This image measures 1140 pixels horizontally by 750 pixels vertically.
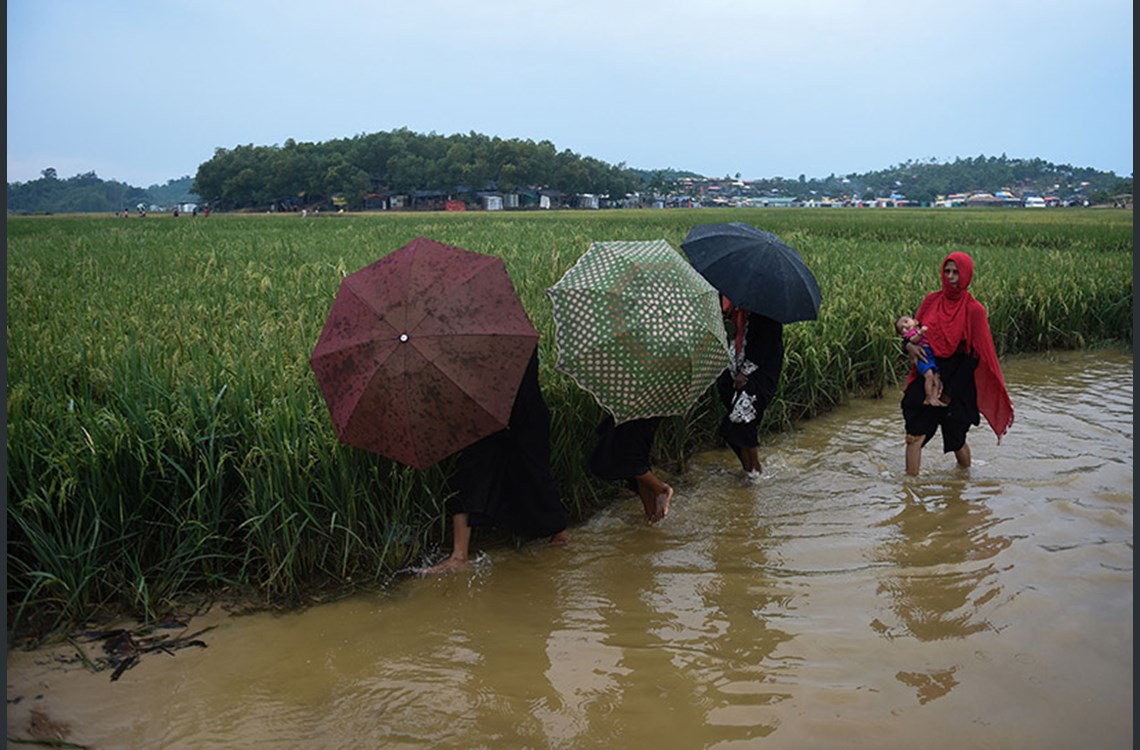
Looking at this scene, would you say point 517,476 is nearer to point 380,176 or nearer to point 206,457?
point 206,457

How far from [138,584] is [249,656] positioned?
0.58 m

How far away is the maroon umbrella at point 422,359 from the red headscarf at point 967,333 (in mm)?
2533

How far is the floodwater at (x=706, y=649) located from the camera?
2473 millimetres

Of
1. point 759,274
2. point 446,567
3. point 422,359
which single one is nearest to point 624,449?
→ point 446,567

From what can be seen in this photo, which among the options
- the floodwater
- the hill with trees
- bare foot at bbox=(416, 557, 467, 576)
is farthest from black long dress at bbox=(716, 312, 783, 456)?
Result: the hill with trees

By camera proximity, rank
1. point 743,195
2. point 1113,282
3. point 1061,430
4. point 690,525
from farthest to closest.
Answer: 1. point 743,195
2. point 1113,282
3. point 1061,430
4. point 690,525

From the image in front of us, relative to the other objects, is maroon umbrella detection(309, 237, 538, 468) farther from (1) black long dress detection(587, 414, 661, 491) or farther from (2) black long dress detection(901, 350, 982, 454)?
(2) black long dress detection(901, 350, 982, 454)

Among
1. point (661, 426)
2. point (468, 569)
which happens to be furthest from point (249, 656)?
point (661, 426)

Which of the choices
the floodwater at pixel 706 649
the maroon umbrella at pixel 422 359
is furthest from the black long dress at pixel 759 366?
the maroon umbrella at pixel 422 359

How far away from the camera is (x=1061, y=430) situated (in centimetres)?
562

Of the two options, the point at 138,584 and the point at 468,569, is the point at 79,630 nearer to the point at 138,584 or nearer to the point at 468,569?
the point at 138,584

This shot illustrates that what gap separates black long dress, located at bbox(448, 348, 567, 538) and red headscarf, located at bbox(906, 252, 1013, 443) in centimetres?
235

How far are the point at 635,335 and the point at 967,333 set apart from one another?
7.17ft

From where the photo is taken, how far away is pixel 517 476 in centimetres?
362
